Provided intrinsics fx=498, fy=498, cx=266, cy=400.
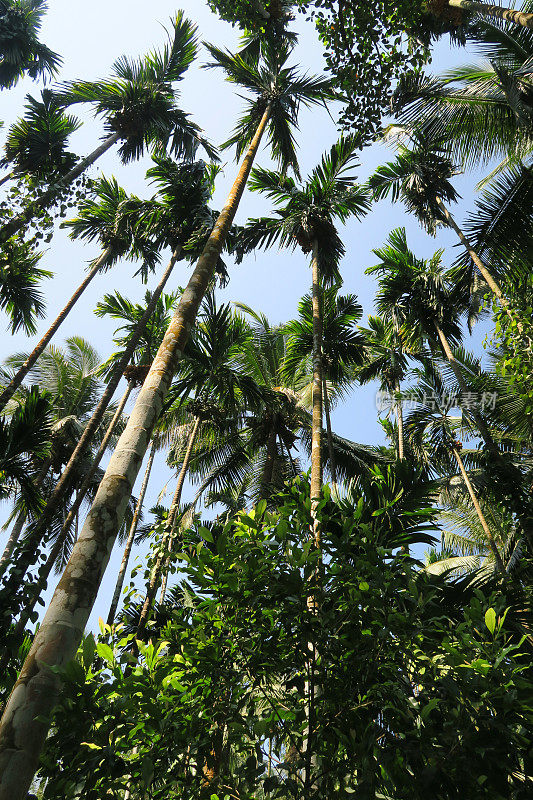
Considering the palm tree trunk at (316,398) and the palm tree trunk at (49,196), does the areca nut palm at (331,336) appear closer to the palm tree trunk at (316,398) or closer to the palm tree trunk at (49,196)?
the palm tree trunk at (316,398)

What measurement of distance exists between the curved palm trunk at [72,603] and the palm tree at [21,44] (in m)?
12.6

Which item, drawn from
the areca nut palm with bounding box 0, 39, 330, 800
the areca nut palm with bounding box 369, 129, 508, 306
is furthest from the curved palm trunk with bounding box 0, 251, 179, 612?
the areca nut palm with bounding box 369, 129, 508, 306

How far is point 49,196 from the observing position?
834 centimetres

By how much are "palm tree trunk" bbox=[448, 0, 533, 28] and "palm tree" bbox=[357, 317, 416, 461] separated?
25.2 ft

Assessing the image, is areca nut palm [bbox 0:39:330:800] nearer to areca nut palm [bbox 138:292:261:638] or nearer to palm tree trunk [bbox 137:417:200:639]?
palm tree trunk [bbox 137:417:200:639]

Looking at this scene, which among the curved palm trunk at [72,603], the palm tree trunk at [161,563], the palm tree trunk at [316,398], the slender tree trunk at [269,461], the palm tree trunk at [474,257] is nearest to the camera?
the curved palm trunk at [72,603]

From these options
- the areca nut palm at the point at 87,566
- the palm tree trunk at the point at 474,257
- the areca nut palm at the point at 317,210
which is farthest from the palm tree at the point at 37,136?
the palm tree trunk at the point at 474,257

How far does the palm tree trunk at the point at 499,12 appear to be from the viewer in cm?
570

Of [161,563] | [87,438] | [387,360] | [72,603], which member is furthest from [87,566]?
[387,360]

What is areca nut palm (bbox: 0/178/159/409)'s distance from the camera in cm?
1185

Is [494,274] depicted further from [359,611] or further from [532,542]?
[359,611]

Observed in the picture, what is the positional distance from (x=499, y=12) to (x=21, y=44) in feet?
39.5

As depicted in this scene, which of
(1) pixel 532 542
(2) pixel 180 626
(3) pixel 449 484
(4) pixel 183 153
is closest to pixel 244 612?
(2) pixel 180 626

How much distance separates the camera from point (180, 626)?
3240 millimetres
